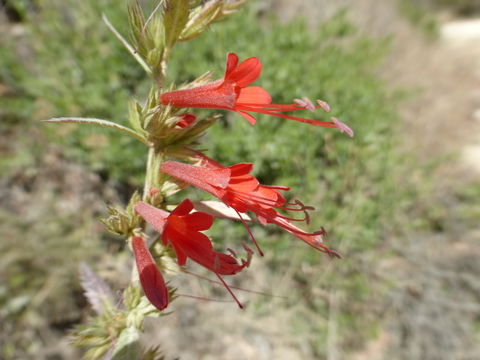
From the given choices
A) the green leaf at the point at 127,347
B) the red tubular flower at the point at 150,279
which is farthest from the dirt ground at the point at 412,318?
the red tubular flower at the point at 150,279

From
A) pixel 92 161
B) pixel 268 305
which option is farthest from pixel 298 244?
pixel 92 161

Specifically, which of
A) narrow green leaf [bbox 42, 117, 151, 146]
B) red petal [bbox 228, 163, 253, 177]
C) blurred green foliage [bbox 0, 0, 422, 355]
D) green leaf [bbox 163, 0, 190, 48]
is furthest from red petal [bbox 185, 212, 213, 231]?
blurred green foliage [bbox 0, 0, 422, 355]

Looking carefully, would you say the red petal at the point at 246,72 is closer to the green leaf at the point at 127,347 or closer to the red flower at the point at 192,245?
the red flower at the point at 192,245

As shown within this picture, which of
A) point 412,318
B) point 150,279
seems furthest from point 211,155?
point 412,318

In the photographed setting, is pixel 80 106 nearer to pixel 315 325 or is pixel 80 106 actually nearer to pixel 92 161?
pixel 92 161

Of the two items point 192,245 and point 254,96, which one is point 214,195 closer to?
point 192,245

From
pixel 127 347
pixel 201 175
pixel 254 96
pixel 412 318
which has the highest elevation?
pixel 254 96

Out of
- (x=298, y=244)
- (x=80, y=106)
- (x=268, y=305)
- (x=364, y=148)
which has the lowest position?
(x=268, y=305)

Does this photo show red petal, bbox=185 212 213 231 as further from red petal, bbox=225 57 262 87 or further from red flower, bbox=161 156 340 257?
red petal, bbox=225 57 262 87
